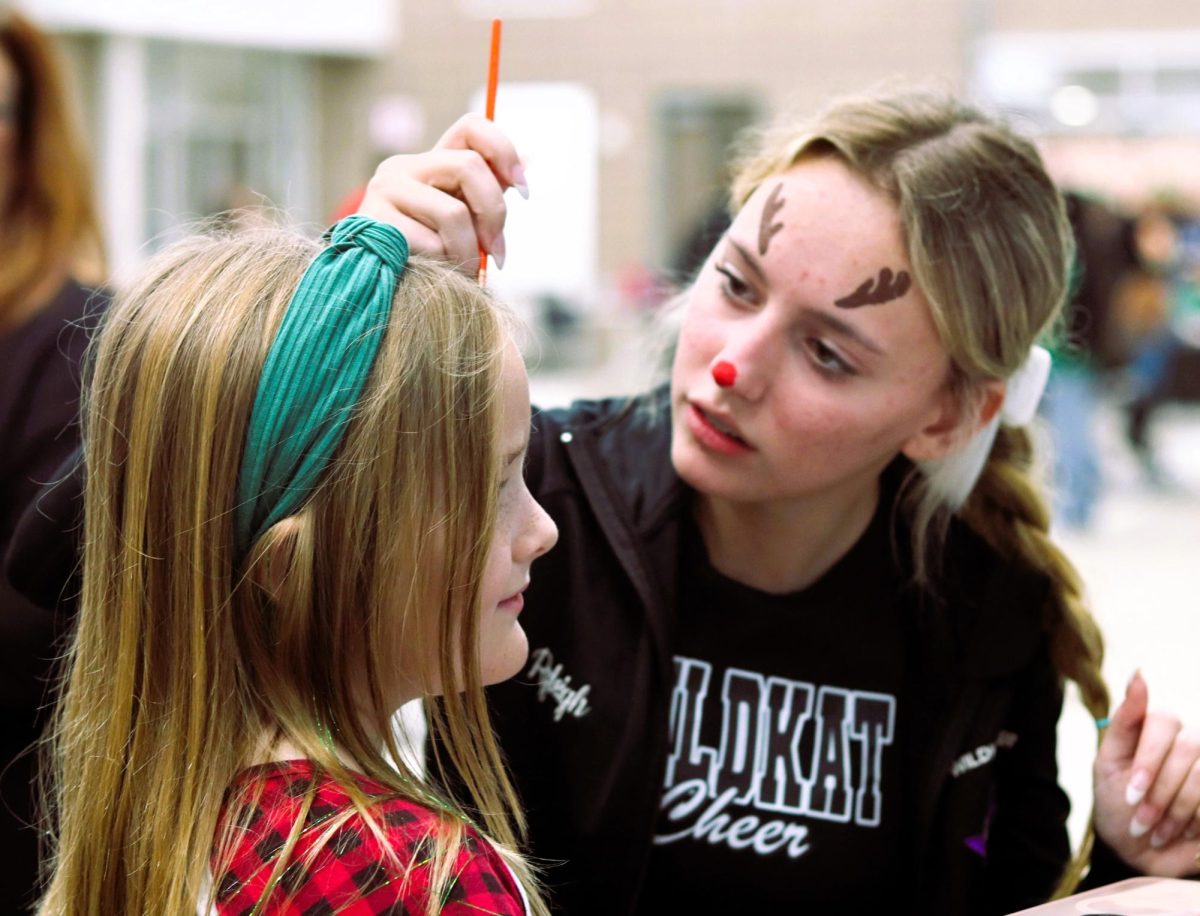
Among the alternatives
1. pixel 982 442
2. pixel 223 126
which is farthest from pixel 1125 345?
pixel 223 126

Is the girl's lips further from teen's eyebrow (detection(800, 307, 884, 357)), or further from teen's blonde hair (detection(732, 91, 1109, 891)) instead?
teen's blonde hair (detection(732, 91, 1109, 891))

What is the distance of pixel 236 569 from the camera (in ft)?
3.68

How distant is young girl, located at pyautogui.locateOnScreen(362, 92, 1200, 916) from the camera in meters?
1.59

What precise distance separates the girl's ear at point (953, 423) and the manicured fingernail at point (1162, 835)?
497 mm

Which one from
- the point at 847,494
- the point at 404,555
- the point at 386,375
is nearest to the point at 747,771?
the point at 847,494

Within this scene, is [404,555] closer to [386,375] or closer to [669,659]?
[386,375]

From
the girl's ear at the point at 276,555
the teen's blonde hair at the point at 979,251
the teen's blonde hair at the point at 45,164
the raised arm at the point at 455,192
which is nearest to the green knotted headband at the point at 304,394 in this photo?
the girl's ear at the point at 276,555

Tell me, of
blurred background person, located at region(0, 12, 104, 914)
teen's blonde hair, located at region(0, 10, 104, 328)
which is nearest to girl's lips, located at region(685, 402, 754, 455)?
blurred background person, located at region(0, 12, 104, 914)

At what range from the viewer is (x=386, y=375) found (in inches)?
43.7

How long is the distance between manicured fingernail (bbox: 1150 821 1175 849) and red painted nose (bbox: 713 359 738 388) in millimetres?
671

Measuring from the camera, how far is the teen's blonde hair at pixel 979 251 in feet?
5.27

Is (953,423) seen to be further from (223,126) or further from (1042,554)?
(223,126)

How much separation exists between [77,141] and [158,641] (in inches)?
58.3

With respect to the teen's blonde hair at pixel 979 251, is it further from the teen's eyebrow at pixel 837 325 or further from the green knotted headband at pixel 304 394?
the green knotted headband at pixel 304 394
